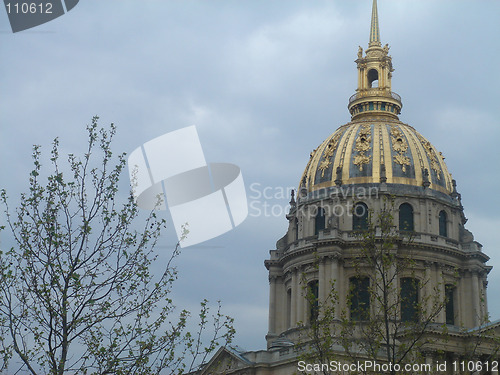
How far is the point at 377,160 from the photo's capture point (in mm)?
74875

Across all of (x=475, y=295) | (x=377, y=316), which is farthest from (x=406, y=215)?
(x=377, y=316)

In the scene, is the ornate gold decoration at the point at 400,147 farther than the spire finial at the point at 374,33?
No

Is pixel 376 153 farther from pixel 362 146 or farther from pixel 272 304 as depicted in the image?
pixel 272 304

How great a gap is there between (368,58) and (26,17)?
224 feet

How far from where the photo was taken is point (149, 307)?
77.8 feet

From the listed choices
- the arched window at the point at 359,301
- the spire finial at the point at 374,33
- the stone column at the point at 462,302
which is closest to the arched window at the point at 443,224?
the stone column at the point at 462,302

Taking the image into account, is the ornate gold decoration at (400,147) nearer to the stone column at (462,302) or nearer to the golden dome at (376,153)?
the golden dome at (376,153)

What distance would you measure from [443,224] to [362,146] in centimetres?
1011

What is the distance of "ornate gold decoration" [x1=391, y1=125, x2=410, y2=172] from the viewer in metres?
75.2

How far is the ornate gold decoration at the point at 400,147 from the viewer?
7525 centimetres

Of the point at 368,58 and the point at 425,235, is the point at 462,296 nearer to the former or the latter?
the point at 425,235

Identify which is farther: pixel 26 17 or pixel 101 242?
pixel 101 242

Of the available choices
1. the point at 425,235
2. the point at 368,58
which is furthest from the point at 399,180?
the point at 368,58

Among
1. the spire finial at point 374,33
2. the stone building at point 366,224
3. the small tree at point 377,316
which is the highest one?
the spire finial at point 374,33
